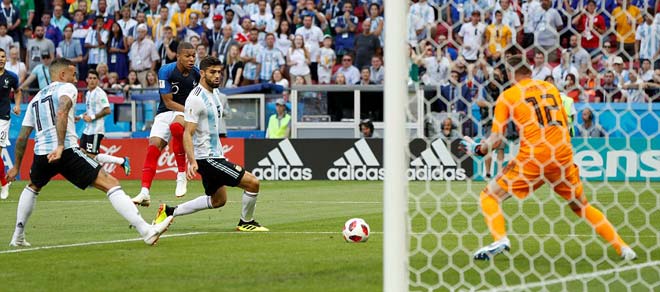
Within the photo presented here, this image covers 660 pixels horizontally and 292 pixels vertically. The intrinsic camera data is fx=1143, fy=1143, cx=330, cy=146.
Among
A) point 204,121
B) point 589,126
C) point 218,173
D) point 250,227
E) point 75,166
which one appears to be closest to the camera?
point 75,166

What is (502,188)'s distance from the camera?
919 centimetres

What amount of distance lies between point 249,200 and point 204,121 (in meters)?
0.94

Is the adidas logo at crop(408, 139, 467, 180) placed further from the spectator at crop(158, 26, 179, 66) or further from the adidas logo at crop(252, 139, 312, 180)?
the spectator at crop(158, 26, 179, 66)

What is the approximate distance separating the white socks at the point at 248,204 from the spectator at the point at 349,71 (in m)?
12.7

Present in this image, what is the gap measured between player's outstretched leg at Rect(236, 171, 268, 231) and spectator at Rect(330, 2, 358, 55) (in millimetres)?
13817

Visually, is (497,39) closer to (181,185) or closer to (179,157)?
(181,185)

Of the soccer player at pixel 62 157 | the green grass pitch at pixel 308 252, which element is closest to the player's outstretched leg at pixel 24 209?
the soccer player at pixel 62 157

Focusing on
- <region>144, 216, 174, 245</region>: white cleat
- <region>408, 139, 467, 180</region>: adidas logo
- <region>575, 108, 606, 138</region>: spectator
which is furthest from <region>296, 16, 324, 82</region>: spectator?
<region>144, 216, 174, 245</region>: white cleat

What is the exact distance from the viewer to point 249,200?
11867 mm

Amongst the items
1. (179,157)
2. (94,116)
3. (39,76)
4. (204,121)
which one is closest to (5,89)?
(94,116)

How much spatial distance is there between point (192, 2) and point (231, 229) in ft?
53.6

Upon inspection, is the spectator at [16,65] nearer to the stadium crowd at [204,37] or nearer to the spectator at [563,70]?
the stadium crowd at [204,37]

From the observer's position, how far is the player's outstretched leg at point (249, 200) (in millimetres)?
11727

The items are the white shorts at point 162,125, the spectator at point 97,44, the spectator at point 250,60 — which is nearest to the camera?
the white shorts at point 162,125
